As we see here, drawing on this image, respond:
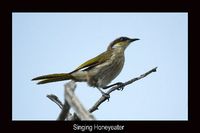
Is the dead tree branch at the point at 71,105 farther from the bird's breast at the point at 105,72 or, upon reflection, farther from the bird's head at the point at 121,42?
the bird's head at the point at 121,42

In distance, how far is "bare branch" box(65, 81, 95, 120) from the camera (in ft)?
9.89

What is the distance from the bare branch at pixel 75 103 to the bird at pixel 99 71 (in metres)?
2.20

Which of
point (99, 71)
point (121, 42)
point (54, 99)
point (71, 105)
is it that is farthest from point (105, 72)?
point (71, 105)

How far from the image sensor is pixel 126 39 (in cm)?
676

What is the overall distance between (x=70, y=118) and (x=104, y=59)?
7.11ft

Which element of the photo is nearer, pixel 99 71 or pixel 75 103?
pixel 75 103

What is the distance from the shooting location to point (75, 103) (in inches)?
126

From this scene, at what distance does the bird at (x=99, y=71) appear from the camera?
5.90 meters

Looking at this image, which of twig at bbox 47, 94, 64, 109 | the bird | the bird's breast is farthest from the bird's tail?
twig at bbox 47, 94, 64, 109

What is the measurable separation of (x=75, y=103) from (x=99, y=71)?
3.01 metres

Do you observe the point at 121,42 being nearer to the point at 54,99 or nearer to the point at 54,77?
the point at 54,77

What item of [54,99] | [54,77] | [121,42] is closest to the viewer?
[54,99]

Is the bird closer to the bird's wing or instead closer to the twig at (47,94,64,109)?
→ the bird's wing
